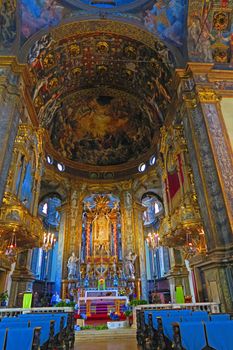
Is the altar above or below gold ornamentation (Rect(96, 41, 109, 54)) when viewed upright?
below

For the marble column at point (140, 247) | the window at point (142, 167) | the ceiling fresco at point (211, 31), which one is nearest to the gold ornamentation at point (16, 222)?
the marble column at point (140, 247)

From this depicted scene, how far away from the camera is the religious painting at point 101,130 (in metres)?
20.3

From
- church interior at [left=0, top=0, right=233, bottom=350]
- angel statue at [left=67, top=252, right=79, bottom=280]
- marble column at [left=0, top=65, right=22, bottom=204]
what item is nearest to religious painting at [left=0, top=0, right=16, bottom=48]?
church interior at [left=0, top=0, right=233, bottom=350]

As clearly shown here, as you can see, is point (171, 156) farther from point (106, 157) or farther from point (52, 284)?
point (52, 284)

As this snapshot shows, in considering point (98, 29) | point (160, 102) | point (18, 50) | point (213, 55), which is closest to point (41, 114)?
point (18, 50)

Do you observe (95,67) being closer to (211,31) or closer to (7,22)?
(7,22)

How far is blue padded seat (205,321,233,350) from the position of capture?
329 cm

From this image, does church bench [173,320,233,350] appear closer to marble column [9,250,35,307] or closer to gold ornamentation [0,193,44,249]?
gold ornamentation [0,193,44,249]

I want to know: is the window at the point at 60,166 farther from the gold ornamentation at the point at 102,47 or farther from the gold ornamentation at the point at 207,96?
the gold ornamentation at the point at 207,96

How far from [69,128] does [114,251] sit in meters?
11.1

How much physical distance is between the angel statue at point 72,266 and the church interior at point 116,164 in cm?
10

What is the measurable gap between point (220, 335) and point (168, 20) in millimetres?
14383

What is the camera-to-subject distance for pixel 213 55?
12.6 meters

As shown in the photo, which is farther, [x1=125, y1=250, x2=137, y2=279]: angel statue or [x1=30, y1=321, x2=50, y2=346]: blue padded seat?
[x1=125, y1=250, x2=137, y2=279]: angel statue
